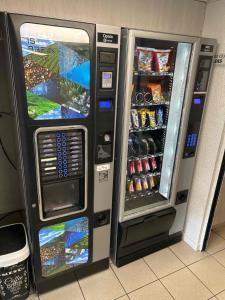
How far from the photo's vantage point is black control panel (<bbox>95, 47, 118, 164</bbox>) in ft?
4.59

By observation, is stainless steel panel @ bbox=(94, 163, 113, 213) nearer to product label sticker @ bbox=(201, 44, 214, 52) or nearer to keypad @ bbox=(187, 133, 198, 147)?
keypad @ bbox=(187, 133, 198, 147)

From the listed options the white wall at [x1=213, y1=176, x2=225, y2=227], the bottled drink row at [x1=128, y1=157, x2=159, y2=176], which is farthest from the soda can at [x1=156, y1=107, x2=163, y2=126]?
the white wall at [x1=213, y1=176, x2=225, y2=227]

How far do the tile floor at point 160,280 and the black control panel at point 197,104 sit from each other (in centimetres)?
102

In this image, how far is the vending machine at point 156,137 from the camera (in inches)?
66.9

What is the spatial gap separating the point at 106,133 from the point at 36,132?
463 mm

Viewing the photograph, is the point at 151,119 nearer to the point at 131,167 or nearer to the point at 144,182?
the point at 131,167

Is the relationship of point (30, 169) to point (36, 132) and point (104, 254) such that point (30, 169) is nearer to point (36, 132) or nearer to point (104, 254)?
point (36, 132)

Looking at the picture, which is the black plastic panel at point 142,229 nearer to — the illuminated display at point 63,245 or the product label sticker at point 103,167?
the illuminated display at point 63,245

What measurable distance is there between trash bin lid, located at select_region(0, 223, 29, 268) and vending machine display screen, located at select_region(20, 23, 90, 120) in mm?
969

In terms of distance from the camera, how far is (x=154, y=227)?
2.05 meters

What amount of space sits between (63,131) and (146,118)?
2.52ft

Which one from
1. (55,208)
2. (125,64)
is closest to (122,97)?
(125,64)

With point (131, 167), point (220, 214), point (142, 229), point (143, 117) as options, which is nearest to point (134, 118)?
point (143, 117)

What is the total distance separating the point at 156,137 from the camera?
2102 mm
